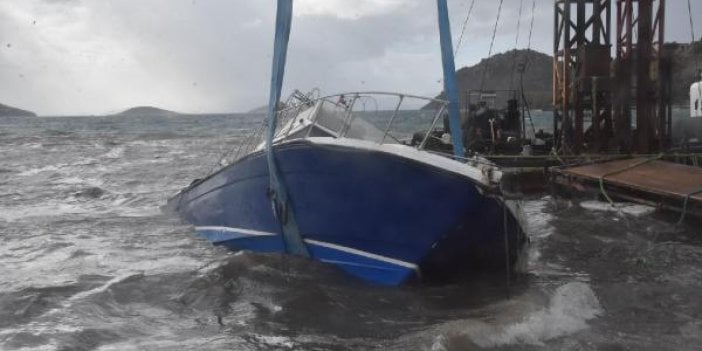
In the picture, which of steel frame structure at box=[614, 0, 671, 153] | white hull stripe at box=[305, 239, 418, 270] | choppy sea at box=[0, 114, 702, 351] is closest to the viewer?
choppy sea at box=[0, 114, 702, 351]

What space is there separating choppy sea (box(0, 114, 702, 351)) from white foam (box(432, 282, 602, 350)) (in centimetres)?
2

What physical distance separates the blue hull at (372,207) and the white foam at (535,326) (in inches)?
41.5

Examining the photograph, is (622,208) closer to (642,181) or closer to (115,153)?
(642,181)

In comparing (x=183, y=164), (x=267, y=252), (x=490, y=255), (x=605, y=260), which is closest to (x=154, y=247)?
(x=267, y=252)

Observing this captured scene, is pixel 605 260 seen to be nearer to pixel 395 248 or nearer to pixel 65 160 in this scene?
pixel 395 248

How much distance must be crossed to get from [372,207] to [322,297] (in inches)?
46.0

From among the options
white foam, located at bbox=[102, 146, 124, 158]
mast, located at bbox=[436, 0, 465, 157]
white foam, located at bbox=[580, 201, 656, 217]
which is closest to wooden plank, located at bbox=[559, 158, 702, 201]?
white foam, located at bbox=[580, 201, 656, 217]

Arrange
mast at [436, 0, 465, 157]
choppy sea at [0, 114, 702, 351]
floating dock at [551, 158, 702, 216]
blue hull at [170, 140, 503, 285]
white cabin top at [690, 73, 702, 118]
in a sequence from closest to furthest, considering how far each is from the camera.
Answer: choppy sea at [0, 114, 702, 351] → blue hull at [170, 140, 503, 285] → mast at [436, 0, 465, 157] → floating dock at [551, 158, 702, 216] → white cabin top at [690, 73, 702, 118]

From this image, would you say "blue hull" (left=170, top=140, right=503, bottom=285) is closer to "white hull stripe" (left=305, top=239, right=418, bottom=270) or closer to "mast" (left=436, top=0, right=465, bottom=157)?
"white hull stripe" (left=305, top=239, right=418, bottom=270)

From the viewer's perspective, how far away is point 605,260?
9422mm

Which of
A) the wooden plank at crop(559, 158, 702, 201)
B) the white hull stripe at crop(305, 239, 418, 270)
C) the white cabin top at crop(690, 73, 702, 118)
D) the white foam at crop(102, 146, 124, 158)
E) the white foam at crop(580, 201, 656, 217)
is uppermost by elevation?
the white cabin top at crop(690, 73, 702, 118)

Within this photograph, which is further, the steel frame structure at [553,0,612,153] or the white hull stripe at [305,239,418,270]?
the steel frame structure at [553,0,612,153]

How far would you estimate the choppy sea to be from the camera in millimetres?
6137

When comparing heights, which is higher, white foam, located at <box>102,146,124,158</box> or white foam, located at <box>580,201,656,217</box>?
white foam, located at <box>102,146,124,158</box>
